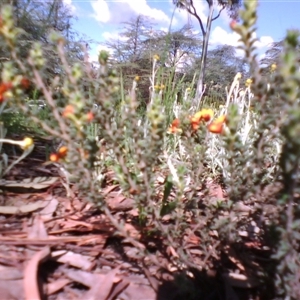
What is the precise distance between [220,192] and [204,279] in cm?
77

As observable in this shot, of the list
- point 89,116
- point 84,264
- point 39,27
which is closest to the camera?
point 89,116

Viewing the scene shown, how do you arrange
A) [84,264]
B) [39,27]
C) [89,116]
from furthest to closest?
[39,27]
[84,264]
[89,116]

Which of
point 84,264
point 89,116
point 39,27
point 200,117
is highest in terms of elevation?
point 39,27

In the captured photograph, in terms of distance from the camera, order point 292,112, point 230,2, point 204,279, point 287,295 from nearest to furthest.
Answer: point 292,112, point 287,295, point 204,279, point 230,2

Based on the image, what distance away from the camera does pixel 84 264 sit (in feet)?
4.24

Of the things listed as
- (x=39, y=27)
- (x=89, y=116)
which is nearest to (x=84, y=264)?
(x=89, y=116)

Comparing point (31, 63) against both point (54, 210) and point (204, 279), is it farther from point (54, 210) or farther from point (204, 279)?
point (204, 279)

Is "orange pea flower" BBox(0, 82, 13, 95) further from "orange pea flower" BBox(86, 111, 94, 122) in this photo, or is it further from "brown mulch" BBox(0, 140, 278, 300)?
"brown mulch" BBox(0, 140, 278, 300)

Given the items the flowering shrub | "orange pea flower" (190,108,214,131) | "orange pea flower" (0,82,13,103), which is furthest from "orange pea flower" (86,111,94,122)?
"orange pea flower" (190,108,214,131)

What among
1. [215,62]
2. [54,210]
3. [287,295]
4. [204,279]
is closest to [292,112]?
[287,295]

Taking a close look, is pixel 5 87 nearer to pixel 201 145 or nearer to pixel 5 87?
pixel 5 87

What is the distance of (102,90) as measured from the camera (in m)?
1.14

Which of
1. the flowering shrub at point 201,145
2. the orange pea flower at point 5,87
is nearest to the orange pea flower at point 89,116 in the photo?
the flowering shrub at point 201,145

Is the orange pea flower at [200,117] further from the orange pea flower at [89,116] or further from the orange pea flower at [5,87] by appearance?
the orange pea flower at [5,87]
